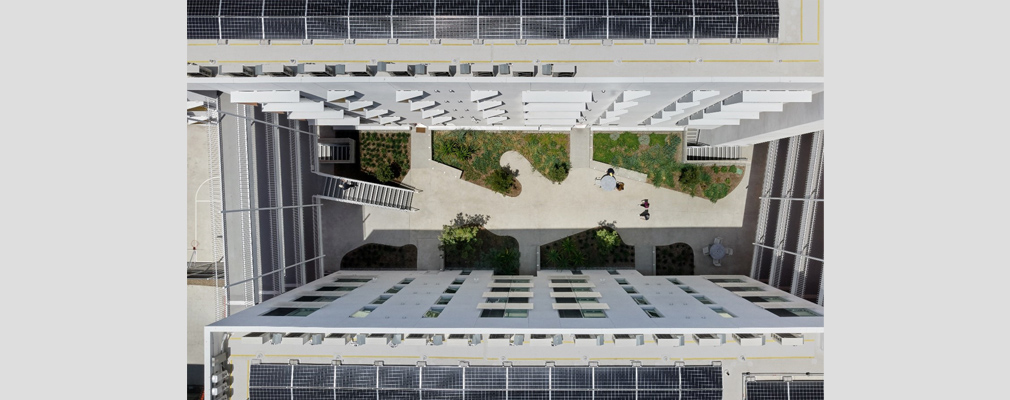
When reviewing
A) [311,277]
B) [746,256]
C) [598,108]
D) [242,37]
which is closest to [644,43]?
[598,108]

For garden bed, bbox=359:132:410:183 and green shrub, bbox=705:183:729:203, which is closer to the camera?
green shrub, bbox=705:183:729:203

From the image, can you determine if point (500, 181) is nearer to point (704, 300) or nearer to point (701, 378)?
point (704, 300)

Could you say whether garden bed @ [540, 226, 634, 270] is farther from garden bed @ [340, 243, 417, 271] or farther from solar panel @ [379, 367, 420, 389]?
solar panel @ [379, 367, 420, 389]

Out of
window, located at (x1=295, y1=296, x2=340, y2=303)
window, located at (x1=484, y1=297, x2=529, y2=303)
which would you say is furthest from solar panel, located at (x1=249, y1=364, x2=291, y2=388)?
window, located at (x1=484, y1=297, x2=529, y2=303)

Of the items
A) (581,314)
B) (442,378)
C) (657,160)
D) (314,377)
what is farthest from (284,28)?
(657,160)

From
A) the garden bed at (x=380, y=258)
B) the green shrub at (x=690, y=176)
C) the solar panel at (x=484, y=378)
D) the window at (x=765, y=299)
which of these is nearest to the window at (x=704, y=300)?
the window at (x=765, y=299)
